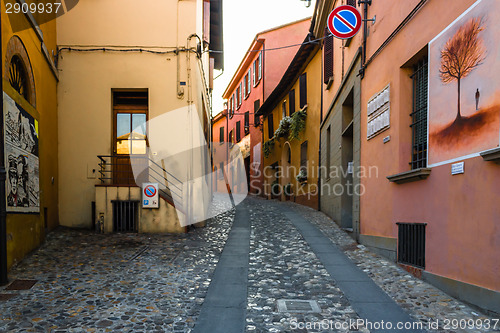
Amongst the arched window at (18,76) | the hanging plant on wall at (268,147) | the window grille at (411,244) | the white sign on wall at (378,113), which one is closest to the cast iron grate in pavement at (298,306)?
the window grille at (411,244)

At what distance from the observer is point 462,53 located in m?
4.93

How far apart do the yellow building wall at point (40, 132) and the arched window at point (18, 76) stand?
30 centimetres

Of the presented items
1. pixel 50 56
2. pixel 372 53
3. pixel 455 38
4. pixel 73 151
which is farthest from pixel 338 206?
pixel 50 56

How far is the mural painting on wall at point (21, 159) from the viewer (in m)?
6.60

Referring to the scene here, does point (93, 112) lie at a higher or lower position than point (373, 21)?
lower

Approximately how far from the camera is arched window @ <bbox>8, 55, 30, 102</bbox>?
24.1 ft

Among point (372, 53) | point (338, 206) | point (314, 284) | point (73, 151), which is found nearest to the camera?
point (314, 284)

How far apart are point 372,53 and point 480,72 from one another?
12.7 feet

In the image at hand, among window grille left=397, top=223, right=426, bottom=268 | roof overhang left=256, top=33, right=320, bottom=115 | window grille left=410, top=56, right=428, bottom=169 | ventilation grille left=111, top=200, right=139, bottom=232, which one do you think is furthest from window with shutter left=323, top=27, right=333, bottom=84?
ventilation grille left=111, top=200, right=139, bottom=232

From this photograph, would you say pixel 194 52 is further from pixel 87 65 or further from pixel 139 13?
pixel 87 65

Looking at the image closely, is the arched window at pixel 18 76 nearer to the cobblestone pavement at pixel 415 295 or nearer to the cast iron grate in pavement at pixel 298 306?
the cast iron grate in pavement at pixel 298 306

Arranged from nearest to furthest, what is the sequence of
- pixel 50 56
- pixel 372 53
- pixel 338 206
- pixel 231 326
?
pixel 231 326 < pixel 372 53 < pixel 50 56 < pixel 338 206

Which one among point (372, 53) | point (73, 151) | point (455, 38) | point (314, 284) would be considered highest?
point (372, 53)

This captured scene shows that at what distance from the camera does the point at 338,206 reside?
1127 cm
